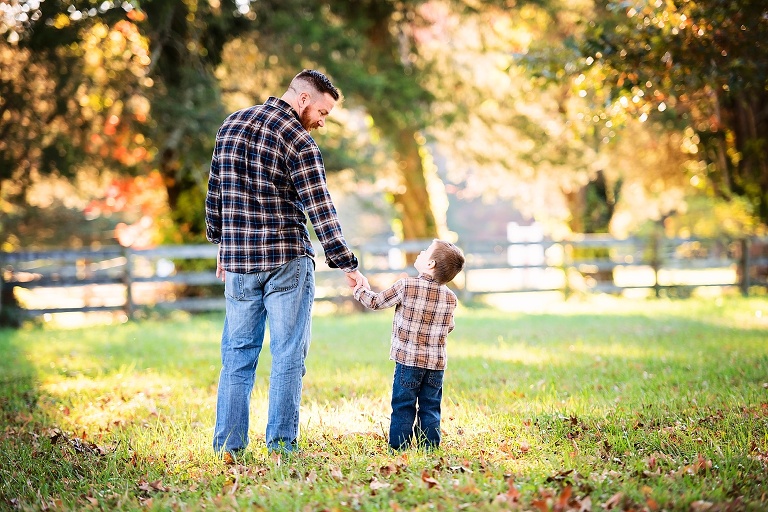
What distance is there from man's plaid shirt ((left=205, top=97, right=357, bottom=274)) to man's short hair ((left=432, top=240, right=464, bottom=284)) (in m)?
0.49

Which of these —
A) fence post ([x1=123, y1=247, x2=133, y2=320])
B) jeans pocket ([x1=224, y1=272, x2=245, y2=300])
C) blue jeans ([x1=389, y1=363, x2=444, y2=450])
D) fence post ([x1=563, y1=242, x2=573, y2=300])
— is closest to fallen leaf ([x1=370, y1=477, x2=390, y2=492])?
blue jeans ([x1=389, y1=363, x2=444, y2=450])

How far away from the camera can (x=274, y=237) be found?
441 centimetres

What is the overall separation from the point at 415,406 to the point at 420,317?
0.54 metres

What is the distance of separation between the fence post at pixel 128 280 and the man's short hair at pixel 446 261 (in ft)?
36.9

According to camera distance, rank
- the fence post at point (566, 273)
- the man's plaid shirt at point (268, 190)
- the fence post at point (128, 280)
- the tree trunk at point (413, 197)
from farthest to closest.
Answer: the tree trunk at point (413, 197)
the fence post at point (566, 273)
the fence post at point (128, 280)
the man's plaid shirt at point (268, 190)

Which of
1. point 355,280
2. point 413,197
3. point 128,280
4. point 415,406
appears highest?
point 413,197

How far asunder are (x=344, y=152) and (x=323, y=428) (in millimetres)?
10742

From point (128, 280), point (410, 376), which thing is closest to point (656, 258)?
point (128, 280)

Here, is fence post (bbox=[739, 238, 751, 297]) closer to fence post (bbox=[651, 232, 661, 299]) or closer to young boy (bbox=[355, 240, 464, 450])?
fence post (bbox=[651, 232, 661, 299])

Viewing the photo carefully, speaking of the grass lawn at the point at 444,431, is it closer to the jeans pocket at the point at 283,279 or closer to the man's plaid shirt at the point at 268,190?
the jeans pocket at the point at 283,279

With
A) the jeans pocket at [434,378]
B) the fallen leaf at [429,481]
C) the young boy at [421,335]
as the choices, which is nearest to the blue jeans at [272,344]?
the young boy at [421,335]

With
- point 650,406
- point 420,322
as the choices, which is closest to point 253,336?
point 420,322

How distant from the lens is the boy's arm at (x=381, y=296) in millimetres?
4426

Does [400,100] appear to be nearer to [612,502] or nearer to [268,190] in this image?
[268,190]
